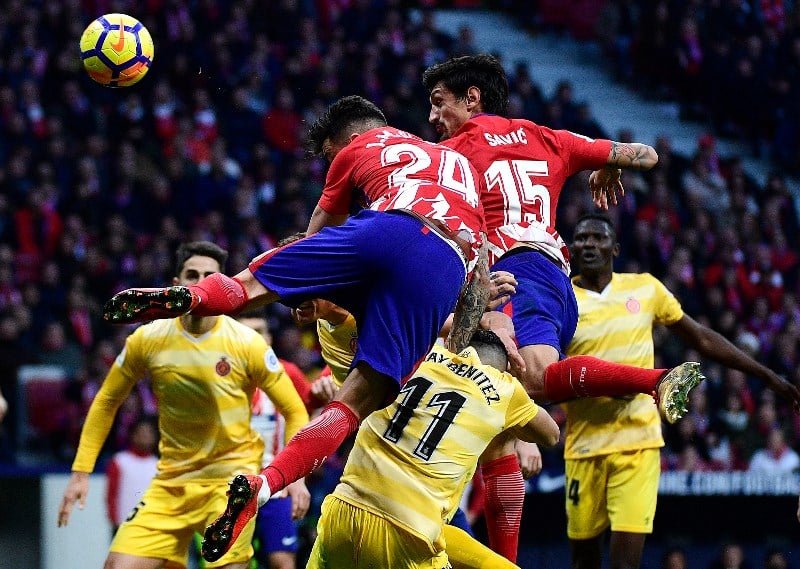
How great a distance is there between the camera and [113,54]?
7.80m

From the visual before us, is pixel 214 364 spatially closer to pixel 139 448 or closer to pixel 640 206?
pixel 139 448

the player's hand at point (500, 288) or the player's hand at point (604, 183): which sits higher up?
the player's hand at point (604, 183)

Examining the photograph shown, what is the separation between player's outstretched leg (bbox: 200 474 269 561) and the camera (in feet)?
16.7

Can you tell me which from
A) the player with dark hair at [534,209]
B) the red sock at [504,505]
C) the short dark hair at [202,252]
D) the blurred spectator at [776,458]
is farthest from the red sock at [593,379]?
the blurred spectator at [776,458]

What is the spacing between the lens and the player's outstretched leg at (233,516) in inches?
200

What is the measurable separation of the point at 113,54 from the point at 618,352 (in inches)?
155

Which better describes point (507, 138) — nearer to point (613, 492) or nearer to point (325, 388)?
point (325, 388)

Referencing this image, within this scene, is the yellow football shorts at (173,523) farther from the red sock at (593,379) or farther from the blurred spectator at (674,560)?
the blurred spectator at (674,560)

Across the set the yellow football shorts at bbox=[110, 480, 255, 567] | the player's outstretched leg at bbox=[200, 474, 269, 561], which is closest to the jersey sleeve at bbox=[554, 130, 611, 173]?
the yellow football shorts at bbox=[110, 480, 255, 567]

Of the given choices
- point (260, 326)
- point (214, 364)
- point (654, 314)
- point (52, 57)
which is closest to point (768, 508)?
point (654, 314)

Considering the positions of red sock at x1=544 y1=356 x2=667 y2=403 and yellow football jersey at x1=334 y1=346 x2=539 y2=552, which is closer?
yellow football jersey at x1=334 y1=346 x2=539 y2=552

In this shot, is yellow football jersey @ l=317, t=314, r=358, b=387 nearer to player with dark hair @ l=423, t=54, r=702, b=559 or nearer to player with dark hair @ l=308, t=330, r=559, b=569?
player with dark hair @ l=423, t=54, r=702, b=559

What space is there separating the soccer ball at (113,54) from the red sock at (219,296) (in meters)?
2.55

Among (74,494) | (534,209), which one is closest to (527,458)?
(534,209)
